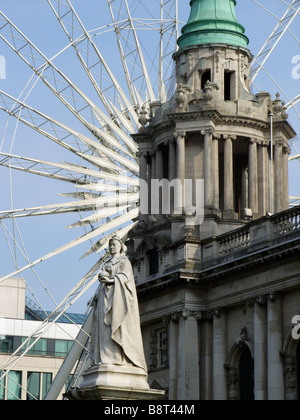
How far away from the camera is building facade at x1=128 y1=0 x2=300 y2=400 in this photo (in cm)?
5106

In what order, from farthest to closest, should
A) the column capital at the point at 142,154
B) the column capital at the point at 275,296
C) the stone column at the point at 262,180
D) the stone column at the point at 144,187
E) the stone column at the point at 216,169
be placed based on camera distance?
the column capital at the point at 142,154 → the stone column at the point at 144,187 → the stone column at the point at 262,180 → the stone column at the point at 216,169 → the column capital at the point at 275,296

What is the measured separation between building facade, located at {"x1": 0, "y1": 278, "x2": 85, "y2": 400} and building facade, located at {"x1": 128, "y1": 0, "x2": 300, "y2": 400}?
43.6 metres

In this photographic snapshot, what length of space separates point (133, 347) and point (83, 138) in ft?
129

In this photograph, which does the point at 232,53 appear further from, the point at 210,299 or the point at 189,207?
the point at 210,299

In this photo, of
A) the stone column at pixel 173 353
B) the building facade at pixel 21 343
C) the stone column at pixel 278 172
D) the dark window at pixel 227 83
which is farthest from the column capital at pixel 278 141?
the building facade at pixel 21 343

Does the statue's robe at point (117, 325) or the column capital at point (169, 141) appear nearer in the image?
the statue's robe at point (117, 325)

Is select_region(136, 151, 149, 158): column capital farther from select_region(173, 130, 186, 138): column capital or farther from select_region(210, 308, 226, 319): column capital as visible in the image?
select_region(210, 308, 226, 319): column capital

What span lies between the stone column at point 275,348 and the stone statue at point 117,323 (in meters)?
21.4

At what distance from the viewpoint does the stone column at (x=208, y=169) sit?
59125 millimetres

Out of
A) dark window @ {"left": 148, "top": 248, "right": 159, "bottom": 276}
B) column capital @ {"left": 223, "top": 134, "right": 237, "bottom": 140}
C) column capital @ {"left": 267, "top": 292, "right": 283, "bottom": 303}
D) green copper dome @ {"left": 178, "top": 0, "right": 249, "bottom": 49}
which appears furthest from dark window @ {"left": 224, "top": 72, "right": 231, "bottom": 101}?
column capital @ {"left": 267, "top": 292, "right": 283, "bottom": 303}

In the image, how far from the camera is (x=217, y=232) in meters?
58.5

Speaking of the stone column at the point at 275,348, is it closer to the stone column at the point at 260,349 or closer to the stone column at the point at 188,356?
the stone column at the point at 260,349

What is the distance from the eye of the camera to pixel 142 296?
5909 cm

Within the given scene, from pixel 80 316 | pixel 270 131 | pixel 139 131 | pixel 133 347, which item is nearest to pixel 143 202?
pixel 139 131
